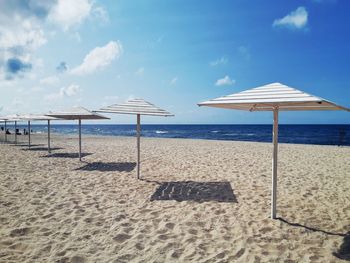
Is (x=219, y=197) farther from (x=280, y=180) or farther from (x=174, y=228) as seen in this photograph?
(x=280, y=180)

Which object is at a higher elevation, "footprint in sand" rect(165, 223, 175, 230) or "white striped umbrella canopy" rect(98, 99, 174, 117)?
"white striped umbrella canopy" rect(98, 99, 174, 117)

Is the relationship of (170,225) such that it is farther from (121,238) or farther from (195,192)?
(195,192)

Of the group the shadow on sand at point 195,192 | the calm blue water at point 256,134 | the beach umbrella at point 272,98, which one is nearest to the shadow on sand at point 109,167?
the shadow on sand at point 195,192

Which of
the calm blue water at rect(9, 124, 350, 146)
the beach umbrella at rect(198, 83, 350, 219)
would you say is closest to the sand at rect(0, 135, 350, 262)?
the beach umbrella at rect(198, 83, 350, 219)

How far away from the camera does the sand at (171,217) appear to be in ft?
10.7

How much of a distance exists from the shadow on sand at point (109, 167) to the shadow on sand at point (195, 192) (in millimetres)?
2399

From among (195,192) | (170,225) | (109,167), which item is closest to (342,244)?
(170,225)

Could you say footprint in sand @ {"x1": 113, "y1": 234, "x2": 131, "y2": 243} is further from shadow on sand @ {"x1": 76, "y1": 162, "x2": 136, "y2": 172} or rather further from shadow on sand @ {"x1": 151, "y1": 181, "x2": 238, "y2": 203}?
shadow on sand @ {"x1": 76, "y1": 162, "x2": 136, "y2": 172}

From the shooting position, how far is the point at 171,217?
4352 millimetres

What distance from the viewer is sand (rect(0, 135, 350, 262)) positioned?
10.7ft

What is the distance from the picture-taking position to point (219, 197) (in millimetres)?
5441

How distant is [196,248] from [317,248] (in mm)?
1584

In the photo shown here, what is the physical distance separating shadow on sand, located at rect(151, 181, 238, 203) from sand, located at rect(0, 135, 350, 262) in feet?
0.07

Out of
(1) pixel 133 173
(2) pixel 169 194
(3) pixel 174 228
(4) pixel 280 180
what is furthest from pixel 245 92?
(1) pixel 133 173
